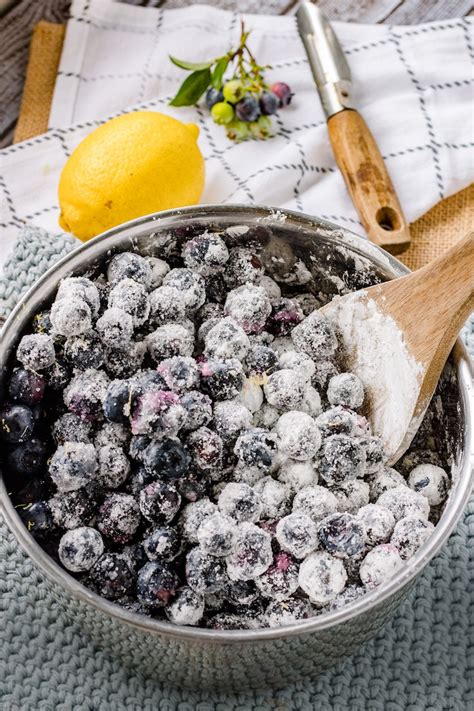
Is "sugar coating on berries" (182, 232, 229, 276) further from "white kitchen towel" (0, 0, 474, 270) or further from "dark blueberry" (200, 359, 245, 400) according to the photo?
"white kitchen towel" (0, 0, 474, 270)

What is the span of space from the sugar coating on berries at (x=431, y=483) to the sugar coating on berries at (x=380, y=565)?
114 millimetres

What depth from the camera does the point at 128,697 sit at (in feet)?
3.31

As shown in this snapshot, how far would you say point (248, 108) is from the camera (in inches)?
58.0

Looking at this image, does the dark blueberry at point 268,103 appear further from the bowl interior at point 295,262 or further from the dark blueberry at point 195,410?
the dark blueberry at point 195,410

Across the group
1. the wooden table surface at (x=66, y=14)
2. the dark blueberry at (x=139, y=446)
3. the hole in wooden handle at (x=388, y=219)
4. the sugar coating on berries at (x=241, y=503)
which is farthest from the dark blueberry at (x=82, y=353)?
the wooden table surface at (x=66, y=14)

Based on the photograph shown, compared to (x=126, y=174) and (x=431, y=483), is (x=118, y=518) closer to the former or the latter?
(x=431, y=483)

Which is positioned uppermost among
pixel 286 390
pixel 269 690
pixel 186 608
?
pixel 286 390

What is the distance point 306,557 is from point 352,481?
0.11m

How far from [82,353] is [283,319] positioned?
0.26m

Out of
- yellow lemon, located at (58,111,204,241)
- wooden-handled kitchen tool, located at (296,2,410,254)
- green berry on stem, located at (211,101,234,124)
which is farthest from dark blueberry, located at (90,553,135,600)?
green berry on stem, located at (211,101,234,124)

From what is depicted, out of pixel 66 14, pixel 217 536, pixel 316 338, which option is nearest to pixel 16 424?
pixel 217 536

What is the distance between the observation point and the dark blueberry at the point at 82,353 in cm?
98

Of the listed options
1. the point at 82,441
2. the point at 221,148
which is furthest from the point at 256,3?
the point at 82,441

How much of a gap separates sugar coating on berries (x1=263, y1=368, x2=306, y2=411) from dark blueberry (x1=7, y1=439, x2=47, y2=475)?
26 cm
